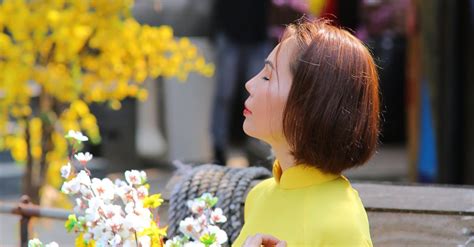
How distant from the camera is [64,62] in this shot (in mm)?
4309

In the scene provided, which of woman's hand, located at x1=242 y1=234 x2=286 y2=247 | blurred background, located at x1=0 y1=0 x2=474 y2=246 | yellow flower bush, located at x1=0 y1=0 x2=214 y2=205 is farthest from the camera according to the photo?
blurred background, located at x1=0 y1=0 x2=474 y2=246

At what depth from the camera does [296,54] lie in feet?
6.04

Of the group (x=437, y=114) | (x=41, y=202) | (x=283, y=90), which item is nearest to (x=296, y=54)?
(x=283, y=90)

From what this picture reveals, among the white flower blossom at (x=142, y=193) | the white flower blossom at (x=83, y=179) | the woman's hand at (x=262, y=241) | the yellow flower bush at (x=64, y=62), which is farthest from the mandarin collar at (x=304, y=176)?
the yellow flower bush at (x=64, y=62)

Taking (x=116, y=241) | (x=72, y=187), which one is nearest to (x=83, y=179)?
(x=72, y=187)

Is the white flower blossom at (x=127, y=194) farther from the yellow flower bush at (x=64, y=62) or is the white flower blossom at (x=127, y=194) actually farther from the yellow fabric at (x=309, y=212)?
the yellow flower bush at (x=64, y=62)

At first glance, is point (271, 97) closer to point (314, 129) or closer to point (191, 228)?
point (314, 129)

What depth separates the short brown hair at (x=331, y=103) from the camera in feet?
5.82

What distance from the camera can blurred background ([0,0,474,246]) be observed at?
5.05 m

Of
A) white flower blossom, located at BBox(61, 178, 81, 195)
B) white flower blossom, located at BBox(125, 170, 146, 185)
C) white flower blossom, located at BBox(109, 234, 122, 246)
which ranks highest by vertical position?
white flower blossom, located at BBox(125, 170, 146, 185)

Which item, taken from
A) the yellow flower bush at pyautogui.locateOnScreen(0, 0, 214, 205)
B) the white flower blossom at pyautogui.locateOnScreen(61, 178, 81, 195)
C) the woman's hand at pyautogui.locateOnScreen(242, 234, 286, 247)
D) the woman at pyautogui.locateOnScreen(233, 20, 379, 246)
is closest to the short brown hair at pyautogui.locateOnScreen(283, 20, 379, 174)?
the woman at pyautogui.locateOnScreen(233, 20, 379, 246)

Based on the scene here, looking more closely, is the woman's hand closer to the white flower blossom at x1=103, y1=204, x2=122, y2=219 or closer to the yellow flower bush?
the white flower blossom at x1=103, y1=204, x2=122, y2=219

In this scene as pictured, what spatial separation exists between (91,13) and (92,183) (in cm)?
241

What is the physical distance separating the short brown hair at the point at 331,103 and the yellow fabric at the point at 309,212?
0.11ft
